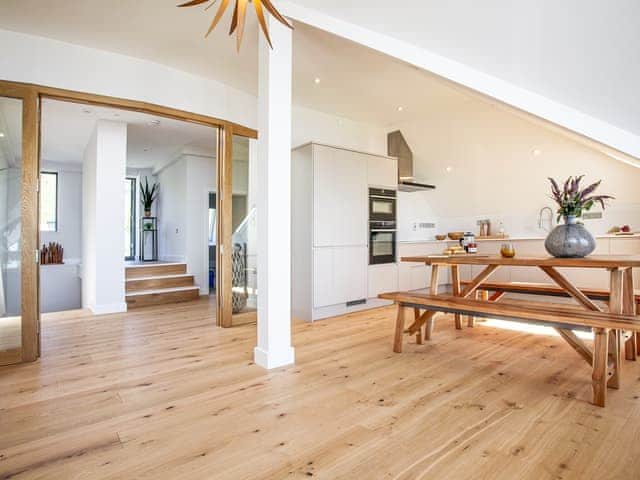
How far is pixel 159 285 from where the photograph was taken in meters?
6.04

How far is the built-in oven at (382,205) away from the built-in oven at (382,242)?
9 centimetres

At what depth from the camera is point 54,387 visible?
2.42 metres

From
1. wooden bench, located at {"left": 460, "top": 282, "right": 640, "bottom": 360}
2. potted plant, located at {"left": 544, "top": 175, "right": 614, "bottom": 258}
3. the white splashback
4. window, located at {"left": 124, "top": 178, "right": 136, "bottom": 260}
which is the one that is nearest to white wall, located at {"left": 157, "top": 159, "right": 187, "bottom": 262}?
window, located at {"left": 124, "top": 178, "right": 136, "bottom": 260}

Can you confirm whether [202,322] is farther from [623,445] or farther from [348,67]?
[623,445]

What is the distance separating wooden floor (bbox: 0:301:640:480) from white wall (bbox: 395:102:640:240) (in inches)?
109

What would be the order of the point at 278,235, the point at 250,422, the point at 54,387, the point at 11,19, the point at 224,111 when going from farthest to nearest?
1. the point at 224,111
2. the point at 11,19
3. the point at 278,235
4. the point at 54,387
5. the point at 250,422

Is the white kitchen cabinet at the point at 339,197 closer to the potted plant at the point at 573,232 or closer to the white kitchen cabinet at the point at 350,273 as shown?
the white kitchen cabinet at the point at 350,273

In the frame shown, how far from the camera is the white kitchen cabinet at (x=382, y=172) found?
16.4 ft

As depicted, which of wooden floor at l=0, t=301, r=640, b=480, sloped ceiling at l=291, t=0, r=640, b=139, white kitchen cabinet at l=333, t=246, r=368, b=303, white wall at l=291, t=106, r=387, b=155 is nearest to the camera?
wooden floor at l=0, t=301, r=640, b=480

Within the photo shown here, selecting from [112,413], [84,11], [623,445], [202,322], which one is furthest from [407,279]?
[84,11]

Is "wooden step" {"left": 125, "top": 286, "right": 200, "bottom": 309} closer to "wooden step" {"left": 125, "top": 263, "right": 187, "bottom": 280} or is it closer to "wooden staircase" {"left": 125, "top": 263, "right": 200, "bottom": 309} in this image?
"wooden staircase" {"left": 125, "top": 263, "right": 200, "bottom": 309}

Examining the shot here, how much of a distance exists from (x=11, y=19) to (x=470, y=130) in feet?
17.4

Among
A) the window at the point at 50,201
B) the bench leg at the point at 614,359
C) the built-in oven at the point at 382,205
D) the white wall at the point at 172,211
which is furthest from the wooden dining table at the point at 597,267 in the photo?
the window at the point at 50,201

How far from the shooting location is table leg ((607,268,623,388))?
7.52 ft
